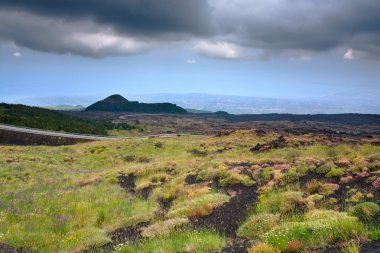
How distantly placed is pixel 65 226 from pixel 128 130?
413 ft

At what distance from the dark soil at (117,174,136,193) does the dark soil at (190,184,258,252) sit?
9342 mm

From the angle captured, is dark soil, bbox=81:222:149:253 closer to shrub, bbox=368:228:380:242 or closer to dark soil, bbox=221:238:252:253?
dark soil, bbox=221:238:252:253

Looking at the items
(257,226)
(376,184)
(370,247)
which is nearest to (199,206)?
(257,226)

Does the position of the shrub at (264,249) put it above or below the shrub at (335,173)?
below

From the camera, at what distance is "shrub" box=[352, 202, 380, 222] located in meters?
12.3

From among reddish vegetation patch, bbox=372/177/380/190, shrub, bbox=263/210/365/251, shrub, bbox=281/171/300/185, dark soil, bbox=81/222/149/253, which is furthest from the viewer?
shrub, bbox=281/171/300/185

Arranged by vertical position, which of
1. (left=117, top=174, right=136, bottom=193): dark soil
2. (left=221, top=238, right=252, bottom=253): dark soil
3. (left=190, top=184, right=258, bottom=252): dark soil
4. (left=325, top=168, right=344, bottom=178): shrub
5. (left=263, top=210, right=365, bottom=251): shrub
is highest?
(left=325, top=168, right=344, bottom=178): shrub

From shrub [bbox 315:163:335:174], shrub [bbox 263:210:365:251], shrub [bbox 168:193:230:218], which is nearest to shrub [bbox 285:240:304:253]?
shrub [bbox 263:210:365:251]

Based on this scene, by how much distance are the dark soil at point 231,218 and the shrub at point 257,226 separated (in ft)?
1.26

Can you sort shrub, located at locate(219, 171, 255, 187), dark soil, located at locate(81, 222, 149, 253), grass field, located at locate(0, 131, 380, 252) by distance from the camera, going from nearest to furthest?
grass field, located at locate(0, 131, 380, 252)
dark soil, located at locate(81, 222, 149, 253)
shrub, located at locate(219, 171, 255, 187)

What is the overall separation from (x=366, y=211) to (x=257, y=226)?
3.66m

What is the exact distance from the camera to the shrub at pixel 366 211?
40.3 ft

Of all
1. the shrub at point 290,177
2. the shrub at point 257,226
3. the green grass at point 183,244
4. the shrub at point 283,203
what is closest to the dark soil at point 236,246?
the green grass at point 183,244

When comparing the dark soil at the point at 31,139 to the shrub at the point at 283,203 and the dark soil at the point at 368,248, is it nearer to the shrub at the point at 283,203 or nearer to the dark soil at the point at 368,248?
the shrub at the point at 283,203
